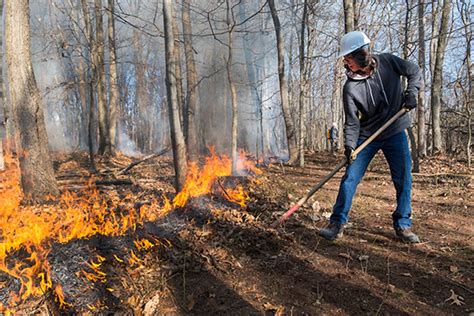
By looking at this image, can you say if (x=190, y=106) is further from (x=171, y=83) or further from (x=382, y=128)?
(x=382, y=128)

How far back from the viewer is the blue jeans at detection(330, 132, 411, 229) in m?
3.35

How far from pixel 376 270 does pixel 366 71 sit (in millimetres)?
2017

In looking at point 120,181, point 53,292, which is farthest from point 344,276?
point 120,181

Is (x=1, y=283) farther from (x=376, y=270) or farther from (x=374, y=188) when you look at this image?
(x=374, y=188)

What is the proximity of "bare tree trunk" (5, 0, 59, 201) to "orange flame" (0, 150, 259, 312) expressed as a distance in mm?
430

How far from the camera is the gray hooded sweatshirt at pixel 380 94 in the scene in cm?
330

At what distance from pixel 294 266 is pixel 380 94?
2027 millimetres

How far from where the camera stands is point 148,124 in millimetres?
33312

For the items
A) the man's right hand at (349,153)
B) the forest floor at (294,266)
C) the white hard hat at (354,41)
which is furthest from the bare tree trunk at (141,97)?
the man's right hand at (349,153)

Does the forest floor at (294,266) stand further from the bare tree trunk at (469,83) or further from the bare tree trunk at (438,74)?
the bare tree trunk at (438,74)

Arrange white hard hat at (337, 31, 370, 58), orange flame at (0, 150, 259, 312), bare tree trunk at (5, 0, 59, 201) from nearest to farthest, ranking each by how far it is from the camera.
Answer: orange flame at (0, 150, 259, 312)
white hard hat at (337, 31, 370, 58)
bare tree trunk at (5, 0, 59, 201)

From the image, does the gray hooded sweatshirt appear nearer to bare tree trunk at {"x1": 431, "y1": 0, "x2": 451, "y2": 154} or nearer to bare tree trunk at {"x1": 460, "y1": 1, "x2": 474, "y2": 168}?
bare tree trunk at {"x1": 460, "y1": 1, "x2": 474, "y2": 168}

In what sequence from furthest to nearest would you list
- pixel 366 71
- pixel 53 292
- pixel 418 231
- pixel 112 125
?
pixel 112 125, pixel 418 231, pixel 366 71, pixel 53 292

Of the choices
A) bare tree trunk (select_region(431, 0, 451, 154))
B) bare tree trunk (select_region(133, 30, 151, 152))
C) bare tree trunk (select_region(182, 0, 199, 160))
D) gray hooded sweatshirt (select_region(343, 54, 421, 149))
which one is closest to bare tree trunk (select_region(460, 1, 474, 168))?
bare tree trunk (select_region(431, 0, 451, 154))
